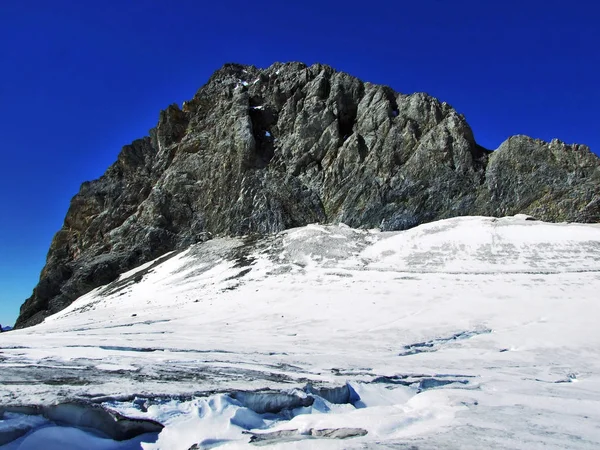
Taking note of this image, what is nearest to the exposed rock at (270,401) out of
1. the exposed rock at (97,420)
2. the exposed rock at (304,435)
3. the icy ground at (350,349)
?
the icy ground at (350,349)

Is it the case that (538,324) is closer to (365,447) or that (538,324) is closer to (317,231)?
(365,447)

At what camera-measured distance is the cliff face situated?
4703 cm

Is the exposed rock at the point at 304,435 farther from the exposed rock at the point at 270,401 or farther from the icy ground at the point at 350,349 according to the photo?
the exposed rock at the point at 270,401

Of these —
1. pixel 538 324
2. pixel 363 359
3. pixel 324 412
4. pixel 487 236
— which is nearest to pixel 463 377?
pixel 363 359

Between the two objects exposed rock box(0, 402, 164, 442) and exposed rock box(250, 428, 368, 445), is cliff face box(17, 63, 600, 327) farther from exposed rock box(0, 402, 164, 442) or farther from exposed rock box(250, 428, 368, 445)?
exposed rock box(0, 402, 164, 442)

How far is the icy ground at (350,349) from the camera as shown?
6.53 m

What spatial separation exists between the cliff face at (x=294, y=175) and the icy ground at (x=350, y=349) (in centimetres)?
775

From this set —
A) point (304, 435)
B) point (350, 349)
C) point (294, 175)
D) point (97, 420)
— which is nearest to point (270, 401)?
point (304, 435)

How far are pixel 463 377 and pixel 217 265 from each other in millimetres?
31250

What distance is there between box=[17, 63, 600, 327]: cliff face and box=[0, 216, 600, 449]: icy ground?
25.4 feet

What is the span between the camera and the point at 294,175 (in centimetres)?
5738

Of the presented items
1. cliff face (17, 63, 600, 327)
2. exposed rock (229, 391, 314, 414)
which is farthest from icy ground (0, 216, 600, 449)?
cliff face (17, 63, 600, 327)

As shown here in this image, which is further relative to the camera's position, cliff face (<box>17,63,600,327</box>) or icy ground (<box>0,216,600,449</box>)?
cliff face (<box>17,63,600,327</box>)

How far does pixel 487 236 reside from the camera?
36750 millimetres
